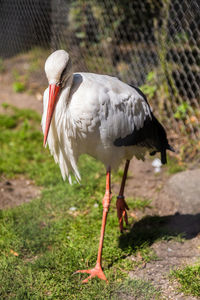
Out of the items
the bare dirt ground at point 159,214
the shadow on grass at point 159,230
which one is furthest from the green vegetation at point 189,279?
the shadow on grass at point 159,230

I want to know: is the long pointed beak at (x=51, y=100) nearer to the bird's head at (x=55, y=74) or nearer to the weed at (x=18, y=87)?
the bird's head at (x=55, y=74)

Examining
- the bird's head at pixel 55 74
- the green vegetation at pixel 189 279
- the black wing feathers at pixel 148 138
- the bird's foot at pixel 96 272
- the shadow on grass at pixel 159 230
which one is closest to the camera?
the bird's head at pixel 55 74

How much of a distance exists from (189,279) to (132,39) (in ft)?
11.6

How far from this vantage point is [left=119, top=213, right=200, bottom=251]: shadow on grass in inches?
116

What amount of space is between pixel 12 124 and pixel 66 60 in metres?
2.89

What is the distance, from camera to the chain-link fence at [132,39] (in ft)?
13.5

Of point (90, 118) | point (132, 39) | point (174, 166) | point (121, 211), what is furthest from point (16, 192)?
point (132, 39)

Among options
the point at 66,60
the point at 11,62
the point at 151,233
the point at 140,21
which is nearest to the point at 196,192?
the point at 151,233

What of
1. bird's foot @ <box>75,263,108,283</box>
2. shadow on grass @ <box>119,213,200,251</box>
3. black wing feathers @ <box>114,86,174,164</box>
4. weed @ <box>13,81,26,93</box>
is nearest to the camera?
bird's foot @ <box>75,263,108,283</box>

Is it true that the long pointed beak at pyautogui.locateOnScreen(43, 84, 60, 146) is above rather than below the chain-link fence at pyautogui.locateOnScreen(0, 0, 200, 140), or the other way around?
above

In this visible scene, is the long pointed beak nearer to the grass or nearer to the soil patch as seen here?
the grass

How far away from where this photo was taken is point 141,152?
3.12 meters

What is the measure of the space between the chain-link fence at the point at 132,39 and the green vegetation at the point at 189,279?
6.56 ft

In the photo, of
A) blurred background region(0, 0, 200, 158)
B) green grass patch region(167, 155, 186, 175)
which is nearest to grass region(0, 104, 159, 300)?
green grass patch region(167, 155, 186, 175)
